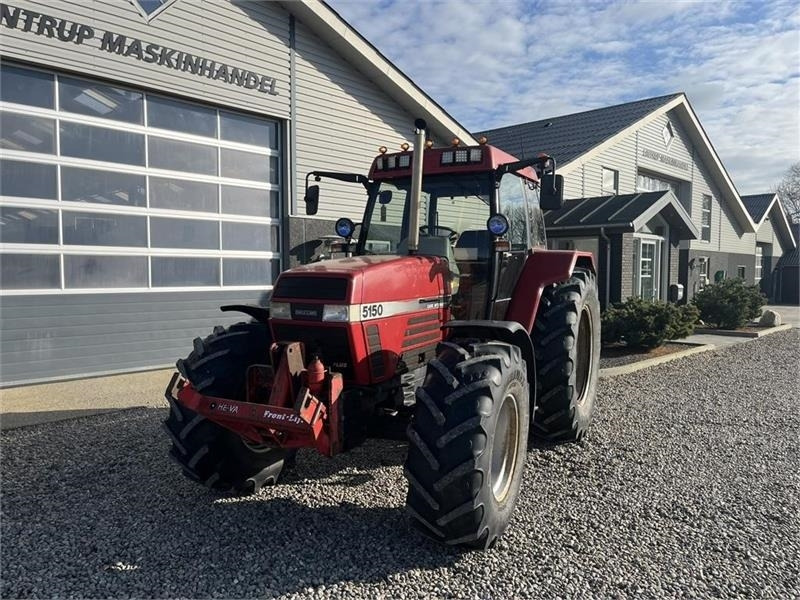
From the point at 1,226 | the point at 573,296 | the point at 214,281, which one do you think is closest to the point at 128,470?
the point at 573,296

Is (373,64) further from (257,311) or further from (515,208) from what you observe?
(257,311)

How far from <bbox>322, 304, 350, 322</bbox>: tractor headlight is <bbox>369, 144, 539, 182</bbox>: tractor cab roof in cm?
169

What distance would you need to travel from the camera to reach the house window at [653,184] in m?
19.4

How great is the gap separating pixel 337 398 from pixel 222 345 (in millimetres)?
1027

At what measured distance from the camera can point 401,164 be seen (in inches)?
182

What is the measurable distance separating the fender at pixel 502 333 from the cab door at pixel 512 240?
0.50 metres

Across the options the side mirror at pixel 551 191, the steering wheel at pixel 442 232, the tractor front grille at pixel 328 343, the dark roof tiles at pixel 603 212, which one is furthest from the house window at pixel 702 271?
the tractor front grille at pixel 328 343

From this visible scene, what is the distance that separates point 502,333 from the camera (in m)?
3.75

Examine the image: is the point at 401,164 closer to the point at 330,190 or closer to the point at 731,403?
the point at 731,403

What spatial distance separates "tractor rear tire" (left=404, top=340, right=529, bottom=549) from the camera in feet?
9.48

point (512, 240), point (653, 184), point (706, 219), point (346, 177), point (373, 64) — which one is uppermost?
point (373, 64)

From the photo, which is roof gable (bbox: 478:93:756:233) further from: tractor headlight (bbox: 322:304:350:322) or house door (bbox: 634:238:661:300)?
tractor headlight (bbox: 322:304:350:322)

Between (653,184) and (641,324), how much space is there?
12196mm

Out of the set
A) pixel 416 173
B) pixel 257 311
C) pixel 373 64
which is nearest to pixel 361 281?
pixel 416 173
